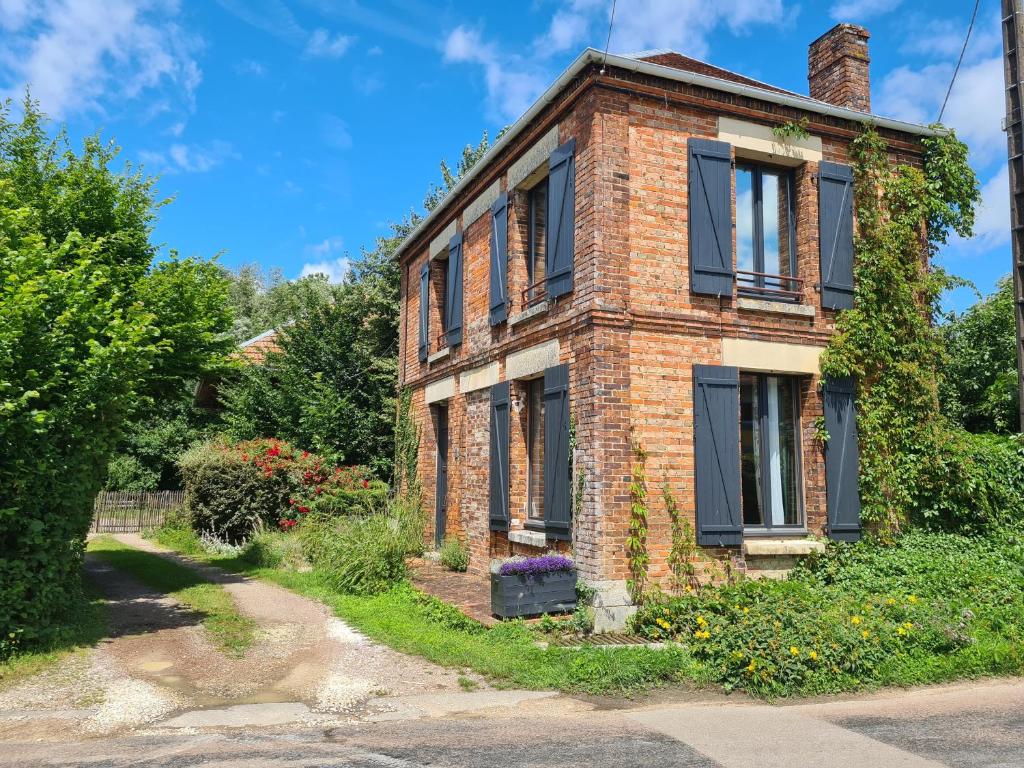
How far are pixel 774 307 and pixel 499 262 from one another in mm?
3913

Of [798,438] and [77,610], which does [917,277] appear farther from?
[77,610]

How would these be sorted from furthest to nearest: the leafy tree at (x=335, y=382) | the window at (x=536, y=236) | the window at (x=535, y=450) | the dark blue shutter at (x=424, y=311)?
1. the leafy tree at (x=335, y=382)
2. the dark blue shutter at (x=424, y=311)
3. the window at (x=536, y=236)
4. the window at (x=535, y=450)

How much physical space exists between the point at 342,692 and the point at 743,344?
597cm

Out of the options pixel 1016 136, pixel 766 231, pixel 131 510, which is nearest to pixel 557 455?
pixel 766 231

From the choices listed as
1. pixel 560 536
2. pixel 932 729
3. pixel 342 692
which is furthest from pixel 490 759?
pixel 560 536

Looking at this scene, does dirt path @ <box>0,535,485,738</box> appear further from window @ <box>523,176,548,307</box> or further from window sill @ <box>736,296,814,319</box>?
window sill @ <box>736,296,814,319</box>

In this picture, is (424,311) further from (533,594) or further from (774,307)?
(533,594)

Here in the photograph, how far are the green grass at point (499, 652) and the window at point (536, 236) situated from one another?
449cm

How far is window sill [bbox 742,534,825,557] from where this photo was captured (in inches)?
355

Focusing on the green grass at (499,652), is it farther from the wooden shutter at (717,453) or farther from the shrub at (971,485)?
the shrub at (971,485)

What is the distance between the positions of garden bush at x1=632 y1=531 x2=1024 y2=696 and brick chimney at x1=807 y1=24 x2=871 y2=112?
6.43m

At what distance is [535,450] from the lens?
35.0 feet

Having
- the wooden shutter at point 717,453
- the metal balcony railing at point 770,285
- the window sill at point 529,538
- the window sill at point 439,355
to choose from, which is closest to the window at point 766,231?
the metal balcony railing at point 770,285

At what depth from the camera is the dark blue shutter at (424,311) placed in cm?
1449
